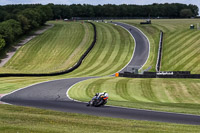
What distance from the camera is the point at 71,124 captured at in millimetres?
19000

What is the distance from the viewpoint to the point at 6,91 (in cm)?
3781

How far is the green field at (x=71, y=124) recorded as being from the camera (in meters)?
17.3

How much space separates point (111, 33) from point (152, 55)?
105 ft

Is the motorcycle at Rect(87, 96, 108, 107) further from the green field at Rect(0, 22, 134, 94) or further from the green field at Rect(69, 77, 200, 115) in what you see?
the green field at Rect(0, 22, 134, 94)

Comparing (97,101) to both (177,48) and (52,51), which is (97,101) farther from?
(52,51)

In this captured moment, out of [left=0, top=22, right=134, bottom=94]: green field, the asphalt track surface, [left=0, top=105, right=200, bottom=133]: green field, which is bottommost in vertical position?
[left=0, top=22, right=134, bottom=94]: green field

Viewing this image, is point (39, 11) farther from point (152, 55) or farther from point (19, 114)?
point (19, 114)

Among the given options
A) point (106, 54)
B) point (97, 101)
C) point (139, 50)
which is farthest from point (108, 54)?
point (97, 101)

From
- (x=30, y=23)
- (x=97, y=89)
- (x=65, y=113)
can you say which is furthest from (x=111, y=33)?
(x=65, y=113)

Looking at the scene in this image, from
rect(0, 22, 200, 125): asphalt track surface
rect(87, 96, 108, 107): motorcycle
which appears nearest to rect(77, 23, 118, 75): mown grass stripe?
rect(0, 22, 200, 125): asphalt track surface

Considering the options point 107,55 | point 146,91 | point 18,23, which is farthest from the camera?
point 18,23

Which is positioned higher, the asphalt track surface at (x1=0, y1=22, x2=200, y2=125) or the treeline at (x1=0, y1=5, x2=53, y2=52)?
the treeline at (x1=0, y1=5, x2=53, y2=52)

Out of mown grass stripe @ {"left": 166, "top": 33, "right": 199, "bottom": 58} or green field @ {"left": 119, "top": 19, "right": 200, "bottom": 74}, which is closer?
green field @ {"left": 119, "top": 19, "right": 200, "bottom": 74}

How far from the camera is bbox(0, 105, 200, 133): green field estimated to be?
1731cm
